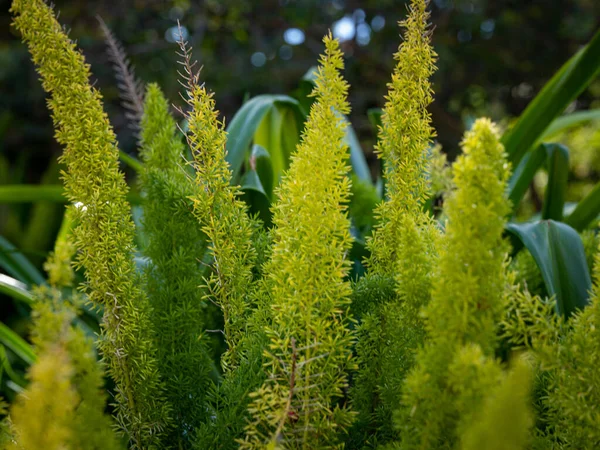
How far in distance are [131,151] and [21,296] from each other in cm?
159

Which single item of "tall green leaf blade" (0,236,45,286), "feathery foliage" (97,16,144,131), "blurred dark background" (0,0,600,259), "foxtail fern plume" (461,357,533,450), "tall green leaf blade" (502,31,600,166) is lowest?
"tall green leaf blade" (0,236,45,286)

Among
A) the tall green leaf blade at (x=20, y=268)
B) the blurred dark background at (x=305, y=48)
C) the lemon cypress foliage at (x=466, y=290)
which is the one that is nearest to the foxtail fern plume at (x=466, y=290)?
the lemon cypress foliage at (x=466, y=290)

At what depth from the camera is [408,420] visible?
269 mm

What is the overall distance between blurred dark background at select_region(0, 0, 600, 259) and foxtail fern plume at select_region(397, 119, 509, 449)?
164cm

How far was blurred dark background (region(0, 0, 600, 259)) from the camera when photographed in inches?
72.0

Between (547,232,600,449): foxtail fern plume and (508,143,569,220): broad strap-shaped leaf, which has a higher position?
(508,143,569,220): broad strap-shaped leaf

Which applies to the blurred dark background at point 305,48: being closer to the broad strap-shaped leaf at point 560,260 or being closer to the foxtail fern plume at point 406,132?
the broad strap-shaped leaf at point 560,260

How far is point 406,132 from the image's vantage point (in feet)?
1.04

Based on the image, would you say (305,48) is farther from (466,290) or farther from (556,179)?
(466,290)

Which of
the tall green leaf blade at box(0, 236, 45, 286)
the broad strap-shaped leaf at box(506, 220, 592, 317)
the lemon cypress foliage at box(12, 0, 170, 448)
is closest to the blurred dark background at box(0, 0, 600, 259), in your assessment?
the tall green leaf blade at box(0, 236, 45, 286)

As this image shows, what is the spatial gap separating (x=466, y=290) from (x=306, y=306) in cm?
8

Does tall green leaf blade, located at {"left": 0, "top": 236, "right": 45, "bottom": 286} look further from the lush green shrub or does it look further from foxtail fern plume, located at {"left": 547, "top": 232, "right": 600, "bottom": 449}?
foxtail fern plume, located at {"left": 547, "top": 232, "right": 600, "bottom": 449}

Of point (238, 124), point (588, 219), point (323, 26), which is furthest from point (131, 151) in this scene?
point (588, 219)

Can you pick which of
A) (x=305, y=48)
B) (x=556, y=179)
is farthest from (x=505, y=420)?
(x=305, y=48)
